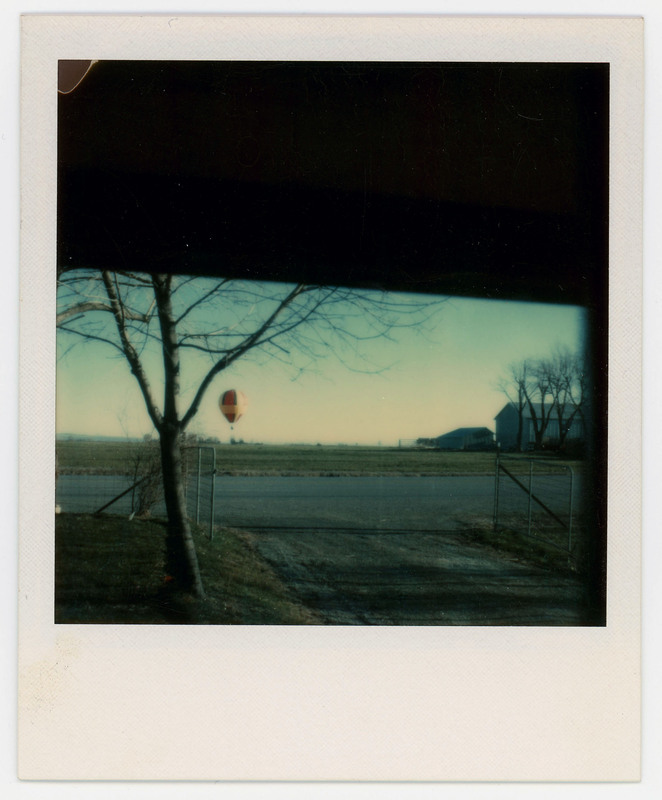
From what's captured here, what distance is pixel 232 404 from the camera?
8.23ft

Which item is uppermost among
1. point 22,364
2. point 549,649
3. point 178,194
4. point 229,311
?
point 178,194

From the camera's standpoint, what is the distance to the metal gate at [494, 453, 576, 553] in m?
2.53

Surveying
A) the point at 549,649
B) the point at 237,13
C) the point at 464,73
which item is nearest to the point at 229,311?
the point at 237,13

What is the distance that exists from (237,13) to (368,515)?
1994mm

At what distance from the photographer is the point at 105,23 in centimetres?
248

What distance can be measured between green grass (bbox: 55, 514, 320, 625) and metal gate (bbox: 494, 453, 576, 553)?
87cm

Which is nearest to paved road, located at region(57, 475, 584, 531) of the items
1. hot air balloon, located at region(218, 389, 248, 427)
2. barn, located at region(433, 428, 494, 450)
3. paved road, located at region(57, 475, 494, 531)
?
paved road, located at region(57, 475, 494, 531)

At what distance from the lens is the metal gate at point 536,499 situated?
2527 millimetres

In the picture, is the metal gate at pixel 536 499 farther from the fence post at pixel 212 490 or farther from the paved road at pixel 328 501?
the fence post at pixel 212 490

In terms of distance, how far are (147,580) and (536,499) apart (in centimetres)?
156

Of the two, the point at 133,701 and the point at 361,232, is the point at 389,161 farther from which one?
the point at 133,701

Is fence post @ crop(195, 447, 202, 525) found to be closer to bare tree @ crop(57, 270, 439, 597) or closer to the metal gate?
bare tree @ crop(57, 270, 439, 597)

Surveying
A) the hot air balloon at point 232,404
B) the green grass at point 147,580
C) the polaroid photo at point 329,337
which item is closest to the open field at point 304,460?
the polaroid photo at point 329,337

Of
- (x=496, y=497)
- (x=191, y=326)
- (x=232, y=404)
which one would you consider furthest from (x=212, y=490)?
(x=496, y=497)
